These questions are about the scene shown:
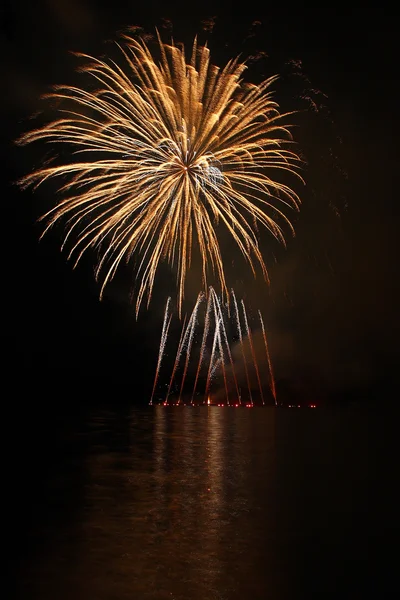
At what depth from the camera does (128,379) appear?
83.4 metres

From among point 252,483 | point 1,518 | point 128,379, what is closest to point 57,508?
point 1,518

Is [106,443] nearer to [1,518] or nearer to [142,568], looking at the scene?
[1,518]

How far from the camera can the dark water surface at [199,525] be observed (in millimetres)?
8695

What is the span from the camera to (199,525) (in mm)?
12125

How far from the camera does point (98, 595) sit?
8.02 metres

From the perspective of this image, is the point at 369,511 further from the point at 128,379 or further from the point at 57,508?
the point at 128,379

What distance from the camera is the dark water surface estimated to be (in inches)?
342

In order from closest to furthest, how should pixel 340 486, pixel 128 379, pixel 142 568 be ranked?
pixel 142 568, pixel 340 486, pixel 128 379

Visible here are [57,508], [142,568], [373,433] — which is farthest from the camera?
[373,433]

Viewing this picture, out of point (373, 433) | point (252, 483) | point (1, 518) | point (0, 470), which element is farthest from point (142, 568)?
point (373, 433)

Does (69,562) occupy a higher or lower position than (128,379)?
lower

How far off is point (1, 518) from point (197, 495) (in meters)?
4.64

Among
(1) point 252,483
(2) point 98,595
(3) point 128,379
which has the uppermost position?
(3) point 128,379

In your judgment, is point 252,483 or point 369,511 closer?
point 369,511
